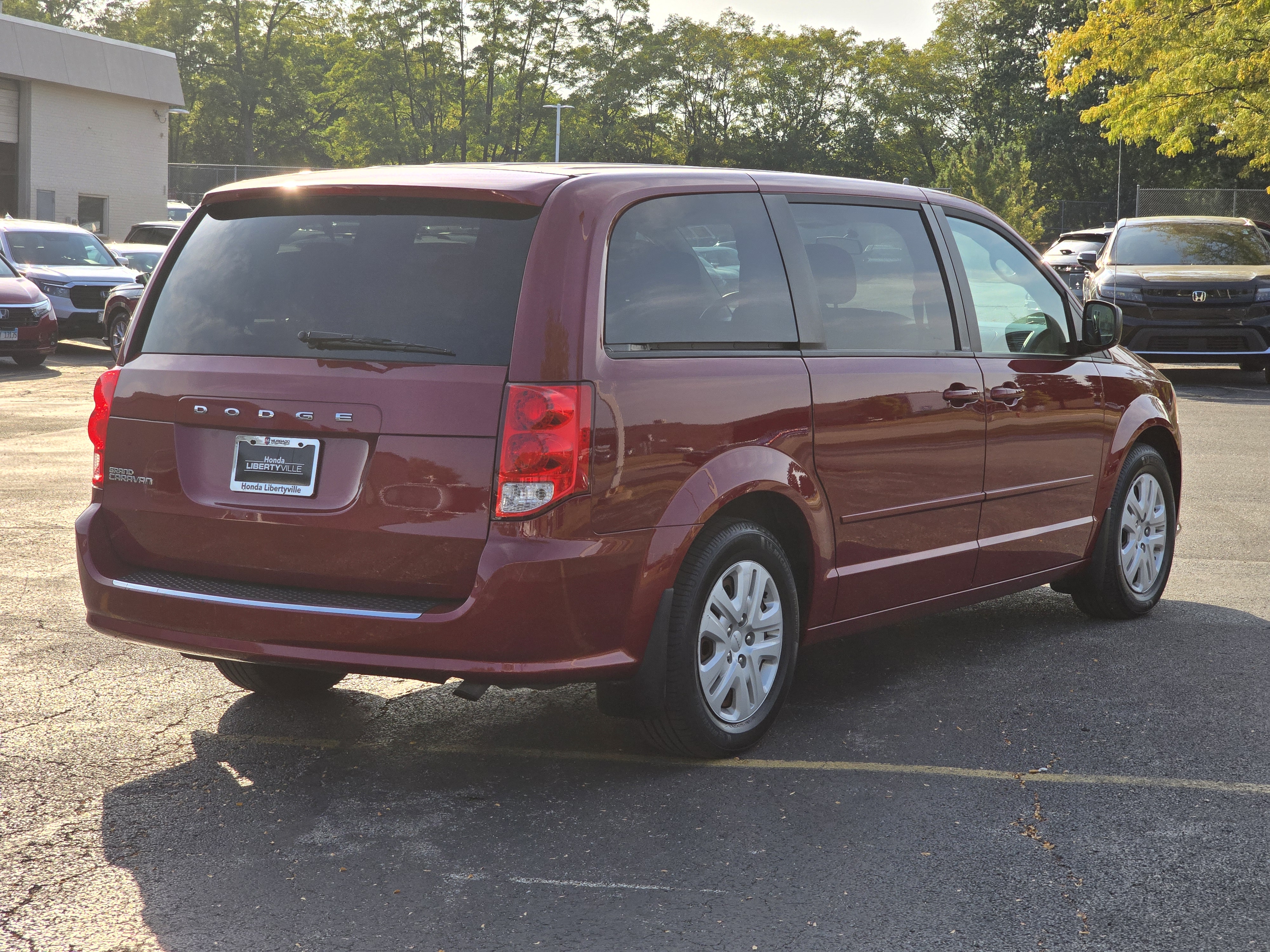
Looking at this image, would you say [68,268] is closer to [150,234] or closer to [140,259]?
[140,259]

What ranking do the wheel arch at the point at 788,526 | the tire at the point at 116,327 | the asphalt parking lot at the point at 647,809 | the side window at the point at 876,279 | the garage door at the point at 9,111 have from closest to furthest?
1. the asphalt parking lot at the point at 647,809
2. the wheel arch at the point at 788,526
3. the side window at the point at 876,279
4. the tire at the point at 116,327
5. the garage door at the point at 9,111

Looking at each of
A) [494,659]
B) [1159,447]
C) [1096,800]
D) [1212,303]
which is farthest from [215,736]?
[1212,303]

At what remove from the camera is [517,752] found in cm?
465

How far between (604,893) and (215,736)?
1.77 m

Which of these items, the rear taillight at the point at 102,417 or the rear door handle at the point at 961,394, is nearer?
the rear taillight at the point at 102,417

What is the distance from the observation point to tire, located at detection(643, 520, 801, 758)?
433 cm

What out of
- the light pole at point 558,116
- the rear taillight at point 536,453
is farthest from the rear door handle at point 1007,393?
the light pole at point 558,116

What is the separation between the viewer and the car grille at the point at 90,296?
70.7 ft

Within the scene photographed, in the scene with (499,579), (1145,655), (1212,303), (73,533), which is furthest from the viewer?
(1212,303)

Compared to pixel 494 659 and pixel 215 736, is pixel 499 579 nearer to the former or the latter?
pixel 494 659

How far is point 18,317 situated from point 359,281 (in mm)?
16250

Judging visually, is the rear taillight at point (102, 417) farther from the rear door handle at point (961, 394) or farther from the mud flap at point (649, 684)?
the rear door handle at point (961, 394)

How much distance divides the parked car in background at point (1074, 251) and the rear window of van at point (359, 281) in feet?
63.0

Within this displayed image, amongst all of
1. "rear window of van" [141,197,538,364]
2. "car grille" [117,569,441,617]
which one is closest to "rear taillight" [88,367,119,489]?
"rear window of van" [141,197,538,364]
